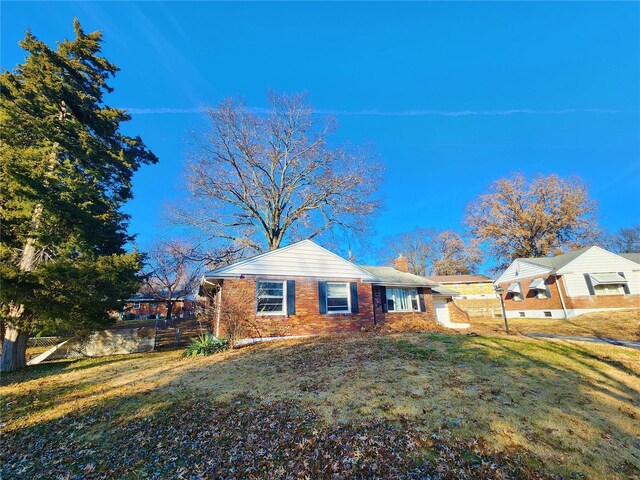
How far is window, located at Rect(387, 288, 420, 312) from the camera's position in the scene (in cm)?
1605

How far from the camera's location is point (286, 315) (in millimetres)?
12773

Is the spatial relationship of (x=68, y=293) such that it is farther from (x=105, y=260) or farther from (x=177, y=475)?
(x=177, y=475)

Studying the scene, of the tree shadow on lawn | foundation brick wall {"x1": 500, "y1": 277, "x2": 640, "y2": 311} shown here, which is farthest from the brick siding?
foundation brick wall {"x1": 500, "y1": 277, "x2": 640, "y2": 311}

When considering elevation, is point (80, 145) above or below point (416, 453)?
above

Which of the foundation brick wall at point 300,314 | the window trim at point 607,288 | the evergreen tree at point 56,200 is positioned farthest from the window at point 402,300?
the window trim at point 607,288

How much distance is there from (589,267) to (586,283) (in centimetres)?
127

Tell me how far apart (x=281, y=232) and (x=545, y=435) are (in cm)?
1854

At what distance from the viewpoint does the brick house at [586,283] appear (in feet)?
67.7

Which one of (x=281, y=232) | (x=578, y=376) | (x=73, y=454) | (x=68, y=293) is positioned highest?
(x=281, y=232)

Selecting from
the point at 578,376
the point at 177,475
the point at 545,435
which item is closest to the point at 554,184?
the point at 578,376

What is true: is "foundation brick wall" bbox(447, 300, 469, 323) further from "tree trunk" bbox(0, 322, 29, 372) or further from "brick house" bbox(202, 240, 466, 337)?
"tree trunk" bbox(0, 322, 29, 372)

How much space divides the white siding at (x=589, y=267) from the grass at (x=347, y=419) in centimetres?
1756

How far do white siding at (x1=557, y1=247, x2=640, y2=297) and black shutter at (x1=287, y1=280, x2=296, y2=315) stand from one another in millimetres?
21648

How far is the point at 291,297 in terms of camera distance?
1300cm
